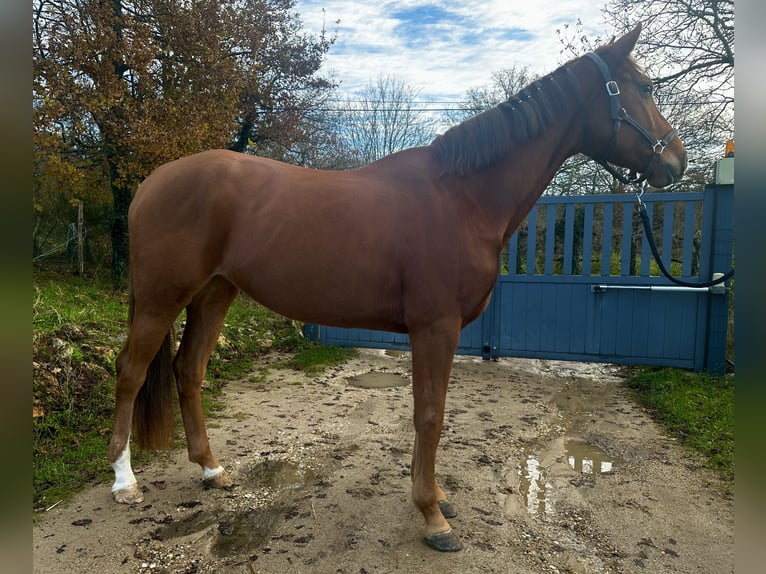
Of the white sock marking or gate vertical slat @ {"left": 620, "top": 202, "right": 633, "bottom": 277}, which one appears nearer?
the white sock marking

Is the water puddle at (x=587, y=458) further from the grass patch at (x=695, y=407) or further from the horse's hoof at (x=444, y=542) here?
the horse's hoof at (x=444, y=542)

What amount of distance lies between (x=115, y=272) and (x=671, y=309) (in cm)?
857

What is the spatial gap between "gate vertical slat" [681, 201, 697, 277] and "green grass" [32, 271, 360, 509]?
13.5ft

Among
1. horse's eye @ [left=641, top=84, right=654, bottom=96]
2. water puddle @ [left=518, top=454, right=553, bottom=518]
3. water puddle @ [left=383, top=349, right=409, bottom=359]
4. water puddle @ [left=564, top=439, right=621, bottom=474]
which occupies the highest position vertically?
horse's eye @ [left=641, top=84, right=654, bottom=96]

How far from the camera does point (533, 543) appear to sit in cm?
203

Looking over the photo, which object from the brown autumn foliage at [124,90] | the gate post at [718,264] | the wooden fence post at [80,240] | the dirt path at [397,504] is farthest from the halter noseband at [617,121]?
the wooden fence post at [80,240]

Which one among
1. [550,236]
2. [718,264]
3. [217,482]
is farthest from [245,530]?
[718,264]

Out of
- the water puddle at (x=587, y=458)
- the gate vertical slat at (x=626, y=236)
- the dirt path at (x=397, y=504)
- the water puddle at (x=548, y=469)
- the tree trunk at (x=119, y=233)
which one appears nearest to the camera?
the dirt path at (x=397, y=504)

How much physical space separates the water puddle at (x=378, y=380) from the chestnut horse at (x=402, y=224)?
2322 millimetres

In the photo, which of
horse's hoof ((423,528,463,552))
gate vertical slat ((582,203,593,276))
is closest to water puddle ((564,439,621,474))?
horse's hoof ((423,528,463,552))

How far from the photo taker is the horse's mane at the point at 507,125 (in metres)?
2.17

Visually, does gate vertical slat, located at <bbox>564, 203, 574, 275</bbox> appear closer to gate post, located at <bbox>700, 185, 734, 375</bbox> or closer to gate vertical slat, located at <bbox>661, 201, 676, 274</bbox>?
gate vertical slat, located at <bbox>661, 201, 676, 274</bbox>

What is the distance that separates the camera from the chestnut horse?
2070 mm

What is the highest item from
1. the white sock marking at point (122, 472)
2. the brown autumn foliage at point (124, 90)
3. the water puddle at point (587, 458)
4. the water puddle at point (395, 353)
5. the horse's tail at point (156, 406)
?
the brown autumn foliage at point (124, 90)
